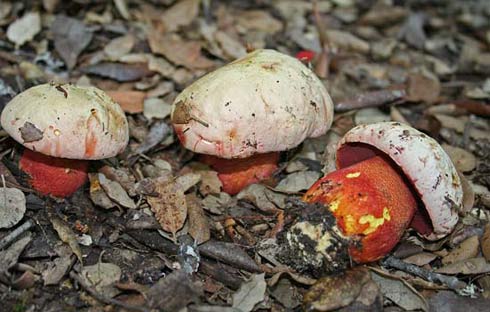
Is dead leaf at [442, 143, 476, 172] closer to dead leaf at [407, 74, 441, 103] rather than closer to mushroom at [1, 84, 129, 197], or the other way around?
dead leaf at [407, 74, 441, 103]

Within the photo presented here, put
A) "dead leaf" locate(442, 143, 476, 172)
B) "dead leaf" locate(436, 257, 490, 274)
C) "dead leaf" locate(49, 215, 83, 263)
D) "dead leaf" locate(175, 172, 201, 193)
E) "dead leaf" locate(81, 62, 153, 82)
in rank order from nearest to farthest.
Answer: "dead leaf" locate(49, 215, 83, 263) < "dead leaf" locate(436, 257, 490, 274) < "dead leaf" locate(175, 172, 201, 193) < "dead leaf" locate(442, 143, 476, 172) < "dead leaf" locate(81, 62, 153, 82)

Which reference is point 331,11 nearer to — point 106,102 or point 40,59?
point 40,59

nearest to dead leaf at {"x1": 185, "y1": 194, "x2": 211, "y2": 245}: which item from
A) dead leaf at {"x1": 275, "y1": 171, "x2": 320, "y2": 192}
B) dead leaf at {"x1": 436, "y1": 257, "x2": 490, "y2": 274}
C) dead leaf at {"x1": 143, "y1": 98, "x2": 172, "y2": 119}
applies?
dead leaf at {"x1": 275, "y1": 171, "x2": 320, "y2": 192}

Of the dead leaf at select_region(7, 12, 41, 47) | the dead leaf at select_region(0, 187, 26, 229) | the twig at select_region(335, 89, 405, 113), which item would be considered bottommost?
the twig at select_region(335, 89, 405, 113)

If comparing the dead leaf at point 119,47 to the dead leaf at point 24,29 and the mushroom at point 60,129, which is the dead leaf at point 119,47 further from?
the mushroom at point 60,129

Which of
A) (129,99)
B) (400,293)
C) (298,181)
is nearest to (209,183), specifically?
(298,181)

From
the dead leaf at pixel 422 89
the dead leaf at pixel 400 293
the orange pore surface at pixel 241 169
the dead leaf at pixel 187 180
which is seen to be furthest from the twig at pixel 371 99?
the dead leaf at pixel 400 293

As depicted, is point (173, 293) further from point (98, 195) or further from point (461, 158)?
point (461, 158)
